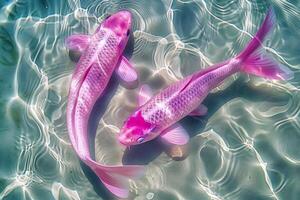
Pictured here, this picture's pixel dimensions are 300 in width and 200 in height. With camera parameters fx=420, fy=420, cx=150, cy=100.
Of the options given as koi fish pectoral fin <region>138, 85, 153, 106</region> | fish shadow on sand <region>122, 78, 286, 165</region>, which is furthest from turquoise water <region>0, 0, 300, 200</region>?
koi fish pectoral fin <region>138, 85, 153, 106</region>

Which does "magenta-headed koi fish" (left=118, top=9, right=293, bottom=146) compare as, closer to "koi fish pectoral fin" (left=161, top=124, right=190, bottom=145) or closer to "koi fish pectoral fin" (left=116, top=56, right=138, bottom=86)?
"koi fish pectoral fin" (left=161, top=124, right=190, bottom=145)

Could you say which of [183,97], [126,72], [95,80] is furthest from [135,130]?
[126,72]

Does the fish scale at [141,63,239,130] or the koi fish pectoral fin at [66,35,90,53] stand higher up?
the koi fish pectoral fin at [66,35,90,53]

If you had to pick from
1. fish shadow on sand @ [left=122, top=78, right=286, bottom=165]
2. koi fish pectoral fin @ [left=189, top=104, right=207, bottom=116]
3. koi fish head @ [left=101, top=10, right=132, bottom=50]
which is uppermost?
koi fish head @ [left=101, top=10, right=132, bottom=50]

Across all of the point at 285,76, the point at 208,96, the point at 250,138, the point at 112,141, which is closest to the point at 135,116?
the point at 112,141

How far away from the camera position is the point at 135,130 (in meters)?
4.43

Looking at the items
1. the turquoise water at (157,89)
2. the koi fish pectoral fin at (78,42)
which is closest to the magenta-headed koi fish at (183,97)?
the turquoise water at (157,89)

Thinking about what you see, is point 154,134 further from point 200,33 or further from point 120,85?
point 200,33

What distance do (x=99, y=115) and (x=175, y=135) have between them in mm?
979

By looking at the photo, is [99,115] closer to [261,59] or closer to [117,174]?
[117,174]

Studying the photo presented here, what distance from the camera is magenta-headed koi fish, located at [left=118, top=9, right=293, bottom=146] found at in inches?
176

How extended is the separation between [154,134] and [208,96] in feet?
3.36

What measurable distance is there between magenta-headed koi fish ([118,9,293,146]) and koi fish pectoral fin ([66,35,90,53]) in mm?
903

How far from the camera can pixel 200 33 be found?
5555mm
